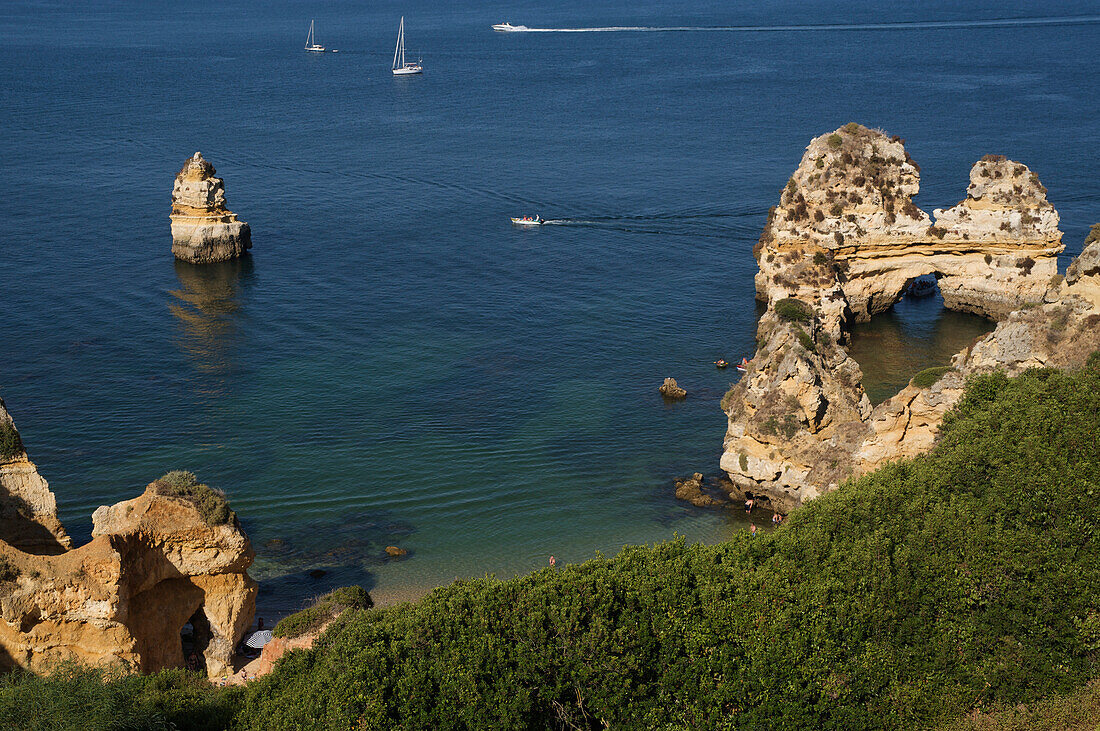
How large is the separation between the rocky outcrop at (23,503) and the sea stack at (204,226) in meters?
65.0

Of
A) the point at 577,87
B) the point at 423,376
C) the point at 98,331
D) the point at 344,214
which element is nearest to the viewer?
the point at 423,376

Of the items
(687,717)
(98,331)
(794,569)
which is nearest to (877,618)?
(794,569)

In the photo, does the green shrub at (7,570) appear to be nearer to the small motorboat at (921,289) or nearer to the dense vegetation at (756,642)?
the dense vegetation at (756,642)

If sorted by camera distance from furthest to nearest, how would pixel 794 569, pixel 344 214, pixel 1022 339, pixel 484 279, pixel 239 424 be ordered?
1. pixel 344 214
2. pixel 484 279
3. pixel 239 424
4. pixel 1022 339
5. pixel 794 569

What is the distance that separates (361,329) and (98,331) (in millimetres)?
20716

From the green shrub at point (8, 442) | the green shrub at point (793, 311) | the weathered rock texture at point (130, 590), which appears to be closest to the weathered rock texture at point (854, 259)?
the green shrub at point (793, 311)

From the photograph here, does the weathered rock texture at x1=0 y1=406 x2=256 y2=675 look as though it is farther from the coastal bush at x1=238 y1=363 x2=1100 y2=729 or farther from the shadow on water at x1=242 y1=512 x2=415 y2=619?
the coastal bush at x1=238 y1=363 x2=1100 y2=729

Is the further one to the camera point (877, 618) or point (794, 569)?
point (794, 569)

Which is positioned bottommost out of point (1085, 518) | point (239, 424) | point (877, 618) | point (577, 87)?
point (239, 424)

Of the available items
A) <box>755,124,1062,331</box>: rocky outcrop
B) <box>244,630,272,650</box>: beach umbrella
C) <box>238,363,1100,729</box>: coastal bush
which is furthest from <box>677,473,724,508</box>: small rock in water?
<box>238,363,1100,729</box>: coastal bush

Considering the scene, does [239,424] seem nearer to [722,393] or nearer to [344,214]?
[722,393]

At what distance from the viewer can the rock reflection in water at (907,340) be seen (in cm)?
7569

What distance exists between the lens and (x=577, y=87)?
19900cm

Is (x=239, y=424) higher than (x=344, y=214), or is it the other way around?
(x=344, y=214)
